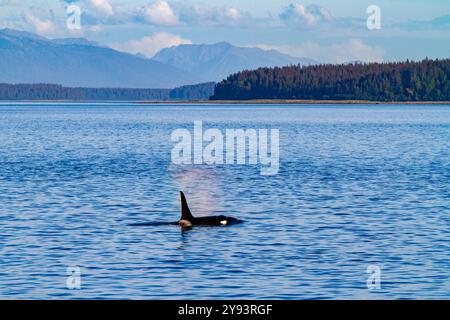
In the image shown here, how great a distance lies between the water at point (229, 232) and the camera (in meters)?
28.4

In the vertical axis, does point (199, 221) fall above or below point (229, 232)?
above

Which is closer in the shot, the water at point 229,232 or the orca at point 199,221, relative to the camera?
the water at point 229,232

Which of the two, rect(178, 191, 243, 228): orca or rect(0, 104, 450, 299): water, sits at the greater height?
rect(178, 191, 243, 228): orca

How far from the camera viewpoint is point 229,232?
3875 centimetres

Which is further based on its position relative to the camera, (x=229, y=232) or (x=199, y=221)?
(x=199, y=221)

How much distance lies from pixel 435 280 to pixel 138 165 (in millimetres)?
55470

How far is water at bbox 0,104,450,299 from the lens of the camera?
28.4m

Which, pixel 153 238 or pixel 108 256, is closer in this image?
pixel 108 256

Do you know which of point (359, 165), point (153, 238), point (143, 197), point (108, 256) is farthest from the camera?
point (359, 165)

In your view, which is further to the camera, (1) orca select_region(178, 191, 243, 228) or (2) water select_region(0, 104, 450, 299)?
(1) orca select_region(178, 191, 243, 228)

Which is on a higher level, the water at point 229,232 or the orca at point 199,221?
the orca at point 199,221
